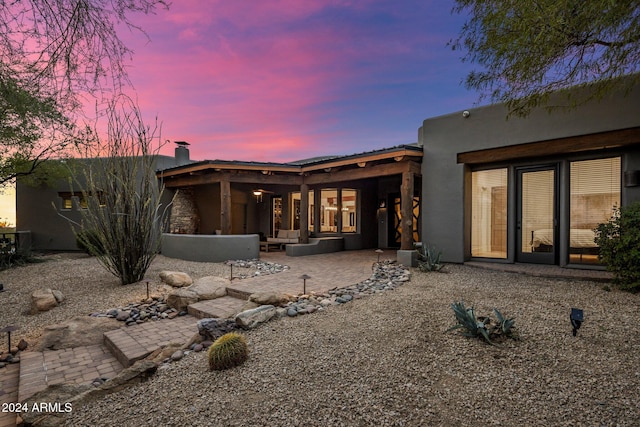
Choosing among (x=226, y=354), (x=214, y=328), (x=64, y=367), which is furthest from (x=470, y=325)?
(x=64, y=367)

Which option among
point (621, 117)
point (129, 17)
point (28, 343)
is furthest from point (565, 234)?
point (28, 343)

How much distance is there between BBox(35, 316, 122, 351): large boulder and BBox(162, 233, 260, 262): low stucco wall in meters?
4.67

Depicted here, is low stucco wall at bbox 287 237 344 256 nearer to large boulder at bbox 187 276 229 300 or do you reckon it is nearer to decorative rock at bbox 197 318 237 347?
large boulder at bbox 187 276 229 300

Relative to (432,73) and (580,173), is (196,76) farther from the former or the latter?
(580,173)

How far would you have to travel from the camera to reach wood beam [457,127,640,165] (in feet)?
18.5

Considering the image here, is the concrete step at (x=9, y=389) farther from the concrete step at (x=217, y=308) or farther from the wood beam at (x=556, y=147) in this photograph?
the wood beam at (x=556, y=147)

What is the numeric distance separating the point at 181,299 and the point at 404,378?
3845 mm

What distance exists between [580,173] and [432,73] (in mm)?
4920

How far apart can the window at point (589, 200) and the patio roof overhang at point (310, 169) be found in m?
3.36

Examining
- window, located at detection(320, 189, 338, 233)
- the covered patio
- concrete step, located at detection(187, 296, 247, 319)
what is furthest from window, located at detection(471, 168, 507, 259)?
concrete step, located at detection(187, 296, 247, 319)

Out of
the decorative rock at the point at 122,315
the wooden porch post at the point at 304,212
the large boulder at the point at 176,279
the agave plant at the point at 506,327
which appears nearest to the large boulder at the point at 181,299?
the decorative rock at the point at 122,315

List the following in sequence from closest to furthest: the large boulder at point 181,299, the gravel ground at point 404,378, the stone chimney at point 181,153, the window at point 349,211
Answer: the gravel ground at point 404,378
the large boulder at point 181,299
the window at point 349,211
the stone chimney at point 181,153

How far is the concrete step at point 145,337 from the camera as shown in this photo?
3.47 meters

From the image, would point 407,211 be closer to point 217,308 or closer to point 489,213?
point 489,213
